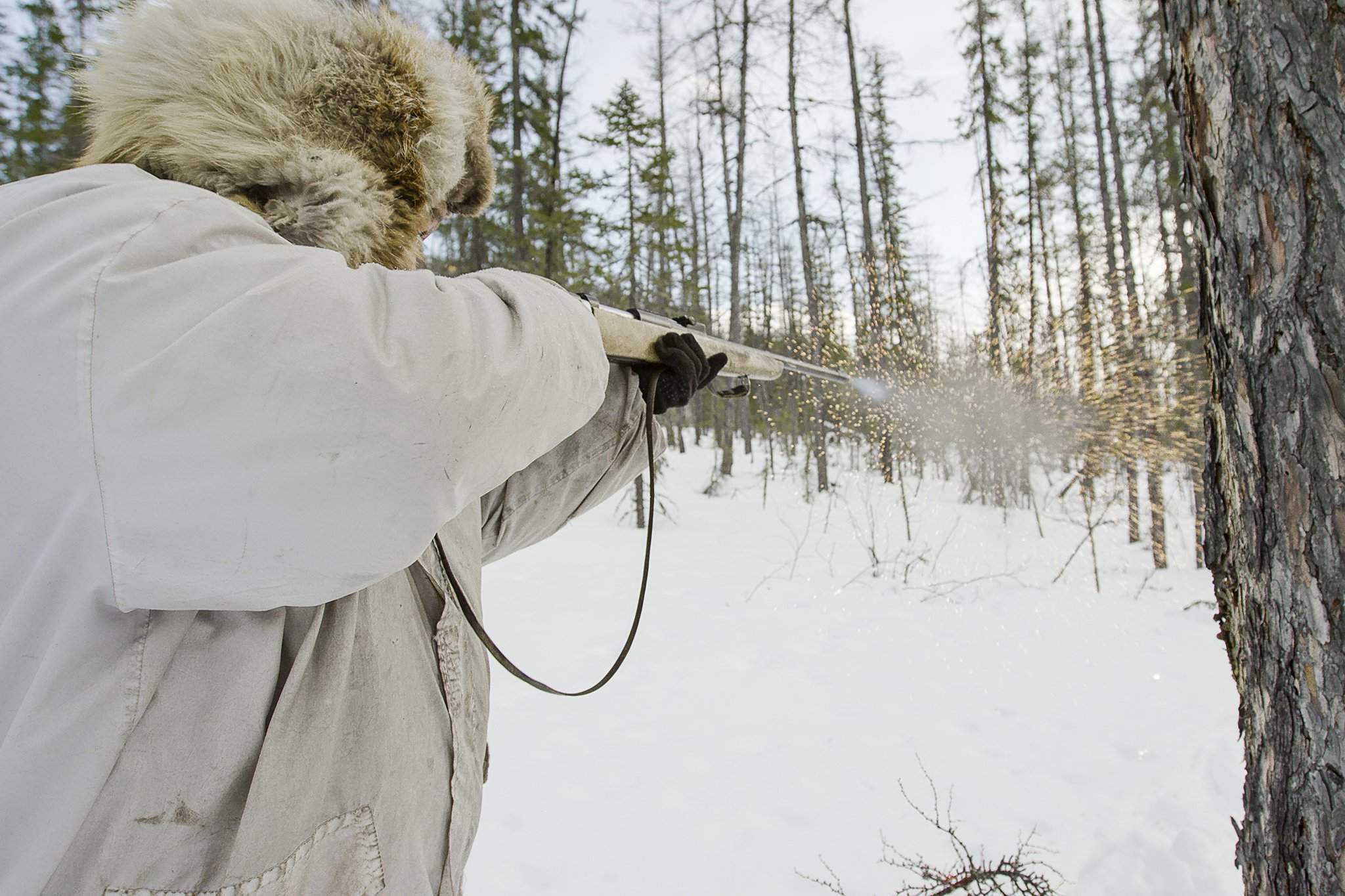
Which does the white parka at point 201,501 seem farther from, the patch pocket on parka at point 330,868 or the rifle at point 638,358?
the rifle at point 638,358

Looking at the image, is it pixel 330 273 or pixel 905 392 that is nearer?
pixel 330 273

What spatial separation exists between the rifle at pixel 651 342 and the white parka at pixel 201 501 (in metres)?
0.45

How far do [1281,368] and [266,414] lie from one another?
1.65m

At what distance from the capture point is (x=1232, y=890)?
2162 millimetres

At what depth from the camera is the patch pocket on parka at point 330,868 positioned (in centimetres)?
82

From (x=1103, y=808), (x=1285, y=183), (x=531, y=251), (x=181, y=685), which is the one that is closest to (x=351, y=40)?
(x=181, y=685)

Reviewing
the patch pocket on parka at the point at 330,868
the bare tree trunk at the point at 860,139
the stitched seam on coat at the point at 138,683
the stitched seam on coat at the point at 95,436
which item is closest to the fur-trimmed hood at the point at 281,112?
the stitched seam on coat at the point at 95,436

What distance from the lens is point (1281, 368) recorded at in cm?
119

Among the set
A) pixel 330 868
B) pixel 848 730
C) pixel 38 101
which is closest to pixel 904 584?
pixel 848 730

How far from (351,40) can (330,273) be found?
0.56 meters

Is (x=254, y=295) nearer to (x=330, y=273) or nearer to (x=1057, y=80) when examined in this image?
(x=330, y=273)

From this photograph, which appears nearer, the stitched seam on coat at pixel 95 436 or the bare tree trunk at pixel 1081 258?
the stitched seam on coat at pixel 95 436

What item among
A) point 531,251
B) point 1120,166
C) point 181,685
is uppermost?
point 1120,166

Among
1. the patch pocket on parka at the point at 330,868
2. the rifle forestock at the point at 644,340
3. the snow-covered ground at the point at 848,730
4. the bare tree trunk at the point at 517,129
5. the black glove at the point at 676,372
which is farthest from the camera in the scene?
the bare tree trunk at the point at 517,129
